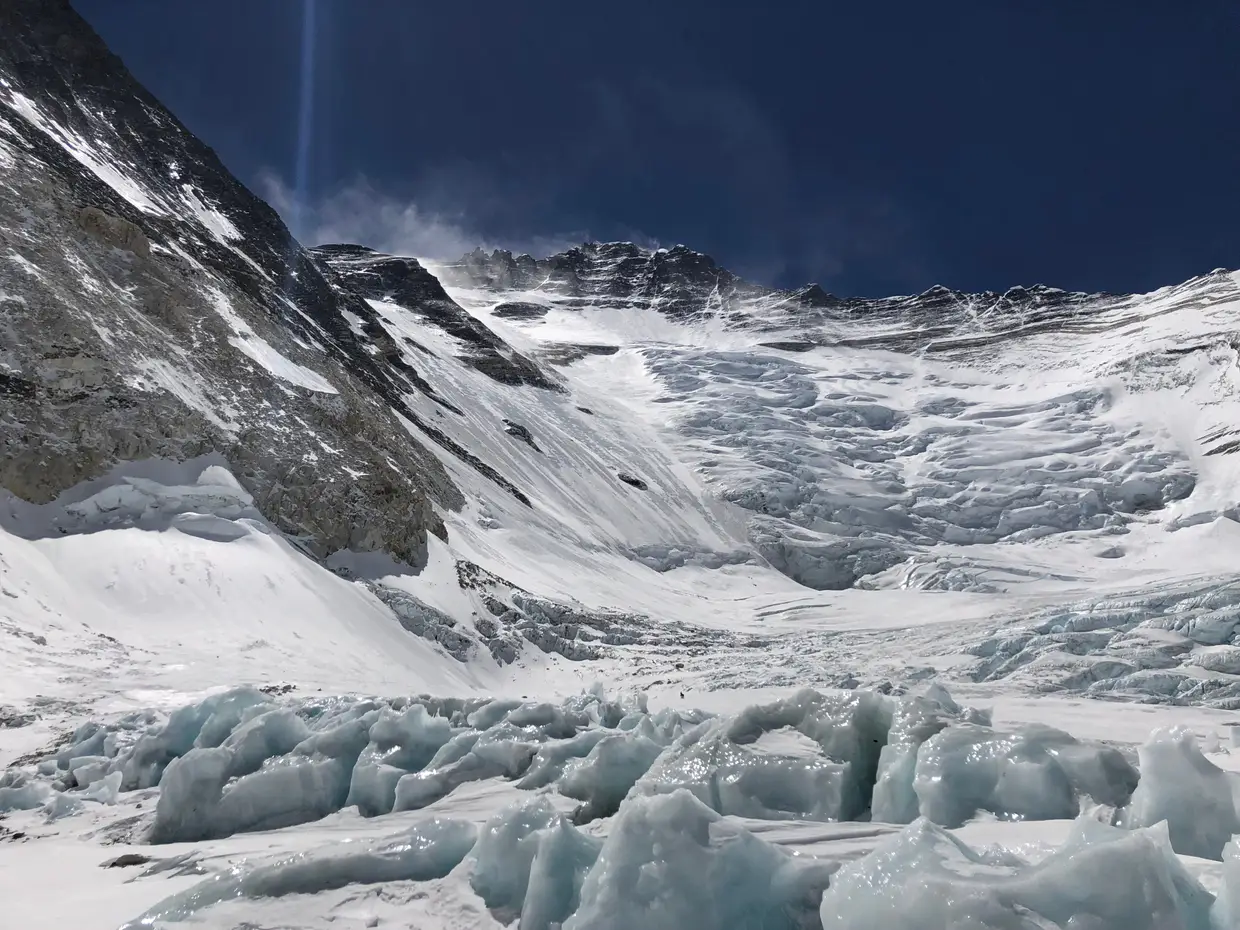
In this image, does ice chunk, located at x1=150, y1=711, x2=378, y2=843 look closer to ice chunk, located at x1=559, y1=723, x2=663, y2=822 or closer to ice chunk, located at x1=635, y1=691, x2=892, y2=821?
ice chunk, located at x1=559, y1=723, x2=663, y2=822

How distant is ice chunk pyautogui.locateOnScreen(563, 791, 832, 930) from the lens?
4.17 metres

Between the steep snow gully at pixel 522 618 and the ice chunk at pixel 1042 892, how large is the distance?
0.06 feet

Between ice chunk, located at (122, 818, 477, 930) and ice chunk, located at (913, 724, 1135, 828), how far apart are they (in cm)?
361

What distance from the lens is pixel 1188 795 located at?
16.9 ft

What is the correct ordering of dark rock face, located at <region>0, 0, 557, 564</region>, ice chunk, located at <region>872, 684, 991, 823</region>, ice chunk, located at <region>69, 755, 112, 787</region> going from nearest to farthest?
ice chunk, located at <region>872, 684, 991, 823</region> → ice chunk, located at <region>69, 755, 112, 787</region> → dark rock face, located at <region>0, 0, 557, 564</region>

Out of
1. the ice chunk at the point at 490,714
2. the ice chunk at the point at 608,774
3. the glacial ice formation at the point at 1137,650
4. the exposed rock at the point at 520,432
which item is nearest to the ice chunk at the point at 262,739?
the ice chunk at the point at 490,714

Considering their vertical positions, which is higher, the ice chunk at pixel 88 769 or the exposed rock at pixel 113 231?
the exposed rock at pixel 113 231

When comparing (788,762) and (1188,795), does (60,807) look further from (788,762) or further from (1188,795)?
(1188,795)

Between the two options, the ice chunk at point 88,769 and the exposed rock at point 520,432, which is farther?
the exposed rock at point 520,432

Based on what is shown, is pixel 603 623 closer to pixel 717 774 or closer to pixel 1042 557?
pixel 717 774

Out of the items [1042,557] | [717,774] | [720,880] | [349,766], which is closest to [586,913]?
[720,880]

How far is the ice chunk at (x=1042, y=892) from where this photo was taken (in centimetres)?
349

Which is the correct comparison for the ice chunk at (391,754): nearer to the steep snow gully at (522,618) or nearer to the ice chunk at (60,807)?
the steep snow gully at (522,618)

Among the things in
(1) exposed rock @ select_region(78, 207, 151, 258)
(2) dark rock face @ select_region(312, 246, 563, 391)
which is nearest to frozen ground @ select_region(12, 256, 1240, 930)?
(1) exposed rock @ select_region(78, 207, 151, 258)
